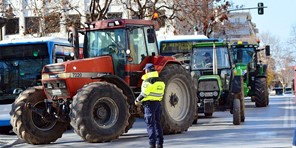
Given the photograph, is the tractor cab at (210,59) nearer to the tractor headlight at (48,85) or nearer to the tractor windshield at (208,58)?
the tractor windshield at (208,58)

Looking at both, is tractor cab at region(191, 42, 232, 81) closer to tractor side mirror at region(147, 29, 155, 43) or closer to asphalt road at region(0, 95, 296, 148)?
asphalt road at region(0, 95, 296, 148)

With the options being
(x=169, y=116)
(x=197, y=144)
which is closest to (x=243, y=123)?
(x=169, y=116)

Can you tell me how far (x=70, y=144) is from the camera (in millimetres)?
13430

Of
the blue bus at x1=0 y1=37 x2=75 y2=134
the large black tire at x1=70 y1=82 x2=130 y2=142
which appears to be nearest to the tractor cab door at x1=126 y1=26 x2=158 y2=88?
the large black tire at x1=70 y1=82 x2=130 y2=142

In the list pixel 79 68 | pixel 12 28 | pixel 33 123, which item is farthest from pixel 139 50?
pixel 12 28

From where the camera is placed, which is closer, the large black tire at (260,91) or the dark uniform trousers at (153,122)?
the dark uniform trousers at (153,122)

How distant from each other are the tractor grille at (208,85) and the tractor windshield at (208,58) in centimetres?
192

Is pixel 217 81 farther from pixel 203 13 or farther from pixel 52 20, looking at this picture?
pixel 203 13

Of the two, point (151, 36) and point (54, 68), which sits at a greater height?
point (151, 36)

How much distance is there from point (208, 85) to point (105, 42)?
4206mm

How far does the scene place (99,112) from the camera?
510 inches

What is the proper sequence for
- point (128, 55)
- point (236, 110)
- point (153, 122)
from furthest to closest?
1. point (236, 110)
2. point (128, 55)
3. point (153, 122)

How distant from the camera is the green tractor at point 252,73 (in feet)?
83.3

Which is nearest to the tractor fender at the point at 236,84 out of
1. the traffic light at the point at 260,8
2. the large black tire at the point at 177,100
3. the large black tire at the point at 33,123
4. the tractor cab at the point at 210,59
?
the tractor cab at the point at 210,59
